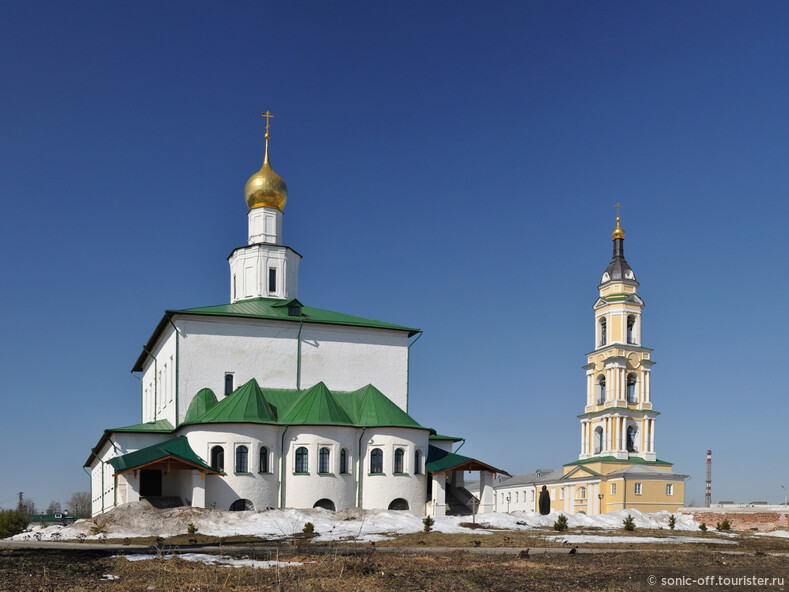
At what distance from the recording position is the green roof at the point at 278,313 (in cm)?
3562

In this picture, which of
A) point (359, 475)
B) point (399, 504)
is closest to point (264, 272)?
point (359, 475)

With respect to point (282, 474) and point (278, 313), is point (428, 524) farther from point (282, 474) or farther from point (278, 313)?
point (278, 313)

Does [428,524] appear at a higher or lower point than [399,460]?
lower

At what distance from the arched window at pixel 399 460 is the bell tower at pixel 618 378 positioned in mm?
30903

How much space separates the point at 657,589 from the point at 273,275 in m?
30.4

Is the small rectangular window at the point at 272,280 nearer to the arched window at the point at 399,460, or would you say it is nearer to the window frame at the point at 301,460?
the window frame at the point at 301,460

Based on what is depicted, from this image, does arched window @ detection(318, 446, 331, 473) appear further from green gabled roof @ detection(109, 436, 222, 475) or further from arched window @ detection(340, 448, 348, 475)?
green gabled roof @ detection(109, 436, 222, 475)

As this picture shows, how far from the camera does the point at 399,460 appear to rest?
33.9m

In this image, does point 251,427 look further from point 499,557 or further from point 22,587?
point 22,587

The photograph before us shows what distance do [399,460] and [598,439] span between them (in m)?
33.6

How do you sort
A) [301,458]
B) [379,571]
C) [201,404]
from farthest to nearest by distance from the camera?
[201,404]
[301,458]
[379,571]

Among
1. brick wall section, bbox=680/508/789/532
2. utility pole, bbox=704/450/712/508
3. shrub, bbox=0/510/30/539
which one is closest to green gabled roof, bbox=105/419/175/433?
shrub, bbox=0/510/30/539

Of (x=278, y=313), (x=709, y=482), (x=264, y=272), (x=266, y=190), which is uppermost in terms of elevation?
(x=266, y=190)

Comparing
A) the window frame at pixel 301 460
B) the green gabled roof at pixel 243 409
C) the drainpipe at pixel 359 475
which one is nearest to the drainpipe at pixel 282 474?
the window frame at pixel 301 460
